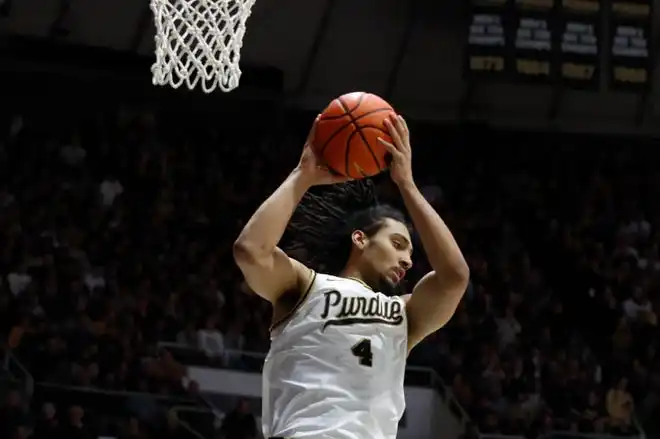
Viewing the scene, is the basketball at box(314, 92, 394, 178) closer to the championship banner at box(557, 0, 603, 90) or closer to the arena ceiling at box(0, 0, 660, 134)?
the championship banner at box(557, 0, 603, 90)

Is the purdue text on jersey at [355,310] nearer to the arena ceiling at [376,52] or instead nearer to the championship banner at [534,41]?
the championship banner at [534,41]

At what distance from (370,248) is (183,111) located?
8.08 metres

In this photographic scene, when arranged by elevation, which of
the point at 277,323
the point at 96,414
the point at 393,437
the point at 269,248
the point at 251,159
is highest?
the point at 269,248

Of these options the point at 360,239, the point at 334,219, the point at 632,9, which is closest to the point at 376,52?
the point at 632,9

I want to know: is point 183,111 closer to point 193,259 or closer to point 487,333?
point 193,259

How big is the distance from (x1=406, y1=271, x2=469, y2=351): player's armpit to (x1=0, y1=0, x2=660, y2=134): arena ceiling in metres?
7.47

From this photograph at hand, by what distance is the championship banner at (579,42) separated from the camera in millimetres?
8430

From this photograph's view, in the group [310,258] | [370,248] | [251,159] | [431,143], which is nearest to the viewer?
[370,248]

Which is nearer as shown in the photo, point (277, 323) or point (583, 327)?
point (277, 323)

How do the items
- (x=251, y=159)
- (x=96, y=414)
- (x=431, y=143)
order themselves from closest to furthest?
(x=96, y=414) → (x=251, y=159) → (x=431, y=143)

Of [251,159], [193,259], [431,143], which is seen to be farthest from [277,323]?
[431,143]

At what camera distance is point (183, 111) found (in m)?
11.1

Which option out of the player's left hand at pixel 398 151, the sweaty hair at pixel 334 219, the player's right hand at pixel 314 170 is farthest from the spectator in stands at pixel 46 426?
the player's left hand at pixel 398 151

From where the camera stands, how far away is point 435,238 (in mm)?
3049
